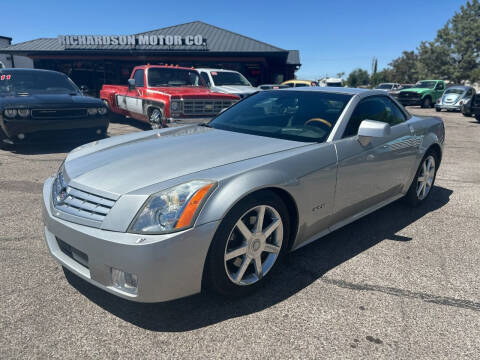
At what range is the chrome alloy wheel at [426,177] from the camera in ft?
15.0

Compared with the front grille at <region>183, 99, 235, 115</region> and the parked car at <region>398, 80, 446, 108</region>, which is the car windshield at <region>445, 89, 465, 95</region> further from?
the front grille at <region>183, 99, 235, 115</region>

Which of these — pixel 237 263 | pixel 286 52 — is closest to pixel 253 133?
pixel 237 263

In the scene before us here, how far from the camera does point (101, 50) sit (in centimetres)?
2367

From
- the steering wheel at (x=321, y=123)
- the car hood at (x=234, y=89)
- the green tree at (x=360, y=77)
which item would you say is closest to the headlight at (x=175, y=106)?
the car hood at (x=234, y=89)

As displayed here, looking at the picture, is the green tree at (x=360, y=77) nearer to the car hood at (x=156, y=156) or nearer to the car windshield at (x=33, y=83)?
the car windshield at (x=33, y=83)

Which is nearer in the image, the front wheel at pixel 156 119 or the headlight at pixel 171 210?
the headlight at pixel 171 210

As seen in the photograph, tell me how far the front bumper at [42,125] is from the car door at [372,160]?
234 inches

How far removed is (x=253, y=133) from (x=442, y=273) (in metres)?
2.01

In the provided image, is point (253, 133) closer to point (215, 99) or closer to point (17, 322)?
point (17, 322)

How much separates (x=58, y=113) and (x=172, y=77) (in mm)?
3824

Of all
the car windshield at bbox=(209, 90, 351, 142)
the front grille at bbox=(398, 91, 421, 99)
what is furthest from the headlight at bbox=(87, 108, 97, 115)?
the front grille at bbox=(398, 91, 421, 99)

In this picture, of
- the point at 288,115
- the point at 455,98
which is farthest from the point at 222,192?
the point at 455,98

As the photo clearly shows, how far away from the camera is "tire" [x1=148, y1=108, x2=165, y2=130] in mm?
8906

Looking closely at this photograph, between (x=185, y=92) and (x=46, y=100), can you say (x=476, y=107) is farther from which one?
(x=46, y=100)
